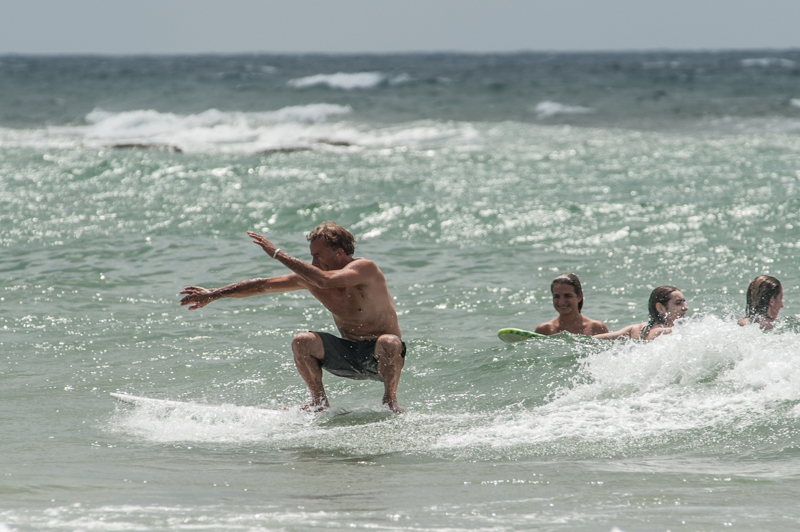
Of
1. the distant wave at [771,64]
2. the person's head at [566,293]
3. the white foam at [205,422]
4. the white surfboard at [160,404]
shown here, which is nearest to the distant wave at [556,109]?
the person's head at [566,293]

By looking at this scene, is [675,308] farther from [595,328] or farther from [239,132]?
[239,132]

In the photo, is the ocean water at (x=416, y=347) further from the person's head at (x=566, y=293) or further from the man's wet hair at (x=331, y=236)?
the man's wet hair at (x=331, y=236)

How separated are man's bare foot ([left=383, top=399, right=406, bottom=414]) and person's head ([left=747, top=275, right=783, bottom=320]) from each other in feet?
10.4

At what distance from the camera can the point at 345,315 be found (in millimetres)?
6000

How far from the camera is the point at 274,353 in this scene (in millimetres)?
7785

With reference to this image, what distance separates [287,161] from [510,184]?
19.8 ft

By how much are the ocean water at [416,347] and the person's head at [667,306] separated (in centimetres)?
18

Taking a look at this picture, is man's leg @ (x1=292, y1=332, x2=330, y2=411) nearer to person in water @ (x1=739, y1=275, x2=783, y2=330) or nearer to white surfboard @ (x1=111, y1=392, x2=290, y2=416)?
→ white surfboard @ (x1=111, y1=392, x2=290, y2=416)

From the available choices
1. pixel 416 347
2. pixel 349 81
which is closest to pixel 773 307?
pixel 416 347

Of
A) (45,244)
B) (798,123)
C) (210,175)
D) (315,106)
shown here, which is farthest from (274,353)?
(315,106)

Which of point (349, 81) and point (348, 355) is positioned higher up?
point (349, 81)

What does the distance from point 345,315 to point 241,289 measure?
0.72m

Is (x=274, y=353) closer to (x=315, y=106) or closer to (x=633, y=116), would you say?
(x=633, y=116)

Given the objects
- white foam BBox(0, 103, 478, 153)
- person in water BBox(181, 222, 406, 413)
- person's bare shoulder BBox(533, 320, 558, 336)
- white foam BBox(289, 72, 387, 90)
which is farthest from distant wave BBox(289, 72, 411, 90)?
person in water BBox(181, 222, 406, 413)
